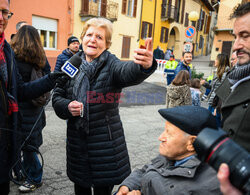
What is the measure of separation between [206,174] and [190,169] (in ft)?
0.31

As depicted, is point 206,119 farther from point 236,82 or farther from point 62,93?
point 62,93

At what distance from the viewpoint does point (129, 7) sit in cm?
1906

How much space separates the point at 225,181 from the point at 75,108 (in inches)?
55.0

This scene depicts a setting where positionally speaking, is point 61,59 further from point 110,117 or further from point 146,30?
point 146,30

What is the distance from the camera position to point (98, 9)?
16.3 m

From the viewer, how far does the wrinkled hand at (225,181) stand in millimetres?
759

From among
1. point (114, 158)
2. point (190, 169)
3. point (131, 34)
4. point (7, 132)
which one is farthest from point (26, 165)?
point (131, 34)

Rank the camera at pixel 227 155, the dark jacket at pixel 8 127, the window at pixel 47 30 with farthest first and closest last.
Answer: the window at pixel 47 30 → the dark jacket at pixel 8 127 → the camera at pixel 227 155

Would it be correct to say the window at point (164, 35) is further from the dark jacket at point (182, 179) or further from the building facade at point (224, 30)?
the dark jacket at point (182, 179)

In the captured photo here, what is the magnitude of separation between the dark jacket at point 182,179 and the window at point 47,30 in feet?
42.2

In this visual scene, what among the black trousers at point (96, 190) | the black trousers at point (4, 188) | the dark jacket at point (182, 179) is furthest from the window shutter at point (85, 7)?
the dark jacket at point (182, 179)

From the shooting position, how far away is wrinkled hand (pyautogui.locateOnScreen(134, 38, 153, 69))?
62.1 inches

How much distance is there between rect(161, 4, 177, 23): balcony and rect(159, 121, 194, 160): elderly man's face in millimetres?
23754

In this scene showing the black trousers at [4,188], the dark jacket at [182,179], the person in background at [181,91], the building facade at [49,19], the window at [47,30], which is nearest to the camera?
the dark jacket at [182,179]
